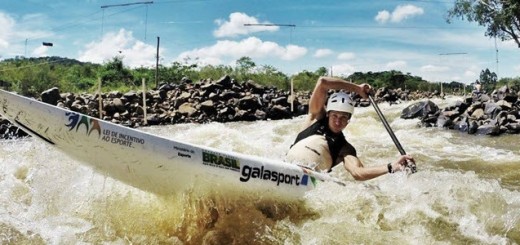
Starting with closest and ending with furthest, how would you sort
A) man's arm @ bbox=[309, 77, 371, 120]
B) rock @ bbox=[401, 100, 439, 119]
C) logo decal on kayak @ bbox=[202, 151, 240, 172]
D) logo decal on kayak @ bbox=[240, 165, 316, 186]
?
1. logo decal on kayak @ bbox=[202, 151, 240, 172]
2. logo decal on kayak @ bbox=[240, 165, 316, 186]
3. man's arm @ bbox=[309, 77, 371, 120]
4. rock @ bbox=[401, 100, 439, 119]

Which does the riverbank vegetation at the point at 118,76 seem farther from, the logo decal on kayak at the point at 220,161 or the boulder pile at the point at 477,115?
the logo decal on kayak at the point at 220,161

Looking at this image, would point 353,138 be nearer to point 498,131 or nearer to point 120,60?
point 498,131

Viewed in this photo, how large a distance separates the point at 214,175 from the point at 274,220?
0.71 metres

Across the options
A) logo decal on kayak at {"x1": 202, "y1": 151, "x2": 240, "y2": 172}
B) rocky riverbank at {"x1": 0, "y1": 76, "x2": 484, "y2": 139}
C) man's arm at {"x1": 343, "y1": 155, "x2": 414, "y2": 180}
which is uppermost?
logo decal on kayak at {"x1": 202, "y1": 151, "x2": 240, "y2": 172}

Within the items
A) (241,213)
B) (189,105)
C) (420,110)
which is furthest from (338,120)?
(189,105)

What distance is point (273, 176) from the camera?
13.0 ft

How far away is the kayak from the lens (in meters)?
3.46

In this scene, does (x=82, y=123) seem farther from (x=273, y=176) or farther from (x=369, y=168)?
(x=369, y=168)

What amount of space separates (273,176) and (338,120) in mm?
1100

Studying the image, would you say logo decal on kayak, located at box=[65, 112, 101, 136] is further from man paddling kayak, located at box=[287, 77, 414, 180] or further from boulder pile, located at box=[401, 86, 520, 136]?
boulder pile, located at box=[401, 86, 520, 136]

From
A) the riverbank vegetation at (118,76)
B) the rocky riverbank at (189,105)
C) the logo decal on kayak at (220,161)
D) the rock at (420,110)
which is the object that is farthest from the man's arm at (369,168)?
the riverbank vegetation at (118,76)

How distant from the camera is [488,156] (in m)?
9.98

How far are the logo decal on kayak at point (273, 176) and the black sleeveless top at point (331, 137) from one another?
646 millimetres

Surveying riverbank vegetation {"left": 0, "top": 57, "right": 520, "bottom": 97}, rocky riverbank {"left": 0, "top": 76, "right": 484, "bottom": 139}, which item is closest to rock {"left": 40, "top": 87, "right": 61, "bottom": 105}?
rocky riverbank {"left": 0, "top": 76, "right": 484, "bottom": 139}
